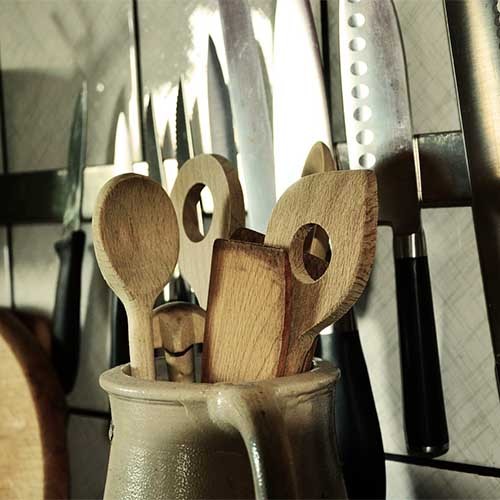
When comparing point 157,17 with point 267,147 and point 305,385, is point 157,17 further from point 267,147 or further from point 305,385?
point 305,385

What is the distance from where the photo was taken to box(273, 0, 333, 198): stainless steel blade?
45 centimetres

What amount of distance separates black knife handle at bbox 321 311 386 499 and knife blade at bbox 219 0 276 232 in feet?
0.33

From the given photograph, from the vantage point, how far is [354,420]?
0.41 m

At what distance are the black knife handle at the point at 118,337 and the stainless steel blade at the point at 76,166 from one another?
0.12 m

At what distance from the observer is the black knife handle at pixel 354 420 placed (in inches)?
15.9

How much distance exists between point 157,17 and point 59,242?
0.21m

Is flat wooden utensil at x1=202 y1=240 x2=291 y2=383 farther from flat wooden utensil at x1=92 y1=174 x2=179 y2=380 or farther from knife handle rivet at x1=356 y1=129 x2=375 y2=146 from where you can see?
knife handle rivet at x1=356 y1=129 x2=375 y2=146

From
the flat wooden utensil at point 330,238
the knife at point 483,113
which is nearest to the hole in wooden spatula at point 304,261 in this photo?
the flat wooden utensil at point 330,238

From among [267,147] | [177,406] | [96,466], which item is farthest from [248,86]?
[96,466]

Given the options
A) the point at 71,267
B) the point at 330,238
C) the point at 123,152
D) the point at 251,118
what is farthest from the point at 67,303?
the point at 330,238

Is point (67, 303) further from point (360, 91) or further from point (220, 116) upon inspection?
point (360, 91)

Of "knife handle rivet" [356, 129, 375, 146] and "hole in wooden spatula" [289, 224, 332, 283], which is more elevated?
"knife handle rivet" [356, 129, 375, 146]

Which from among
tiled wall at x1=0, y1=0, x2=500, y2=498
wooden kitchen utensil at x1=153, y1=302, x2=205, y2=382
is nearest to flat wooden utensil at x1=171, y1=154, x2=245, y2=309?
wooden kitchen utensil at x1=153, y1=302, x2=205, y2=382

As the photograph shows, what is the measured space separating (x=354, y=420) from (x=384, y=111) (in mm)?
186
